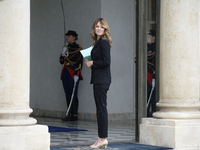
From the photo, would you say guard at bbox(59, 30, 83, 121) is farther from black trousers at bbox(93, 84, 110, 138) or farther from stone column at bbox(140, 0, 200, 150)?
black trousers at bbox(93, 84, 110, 138)

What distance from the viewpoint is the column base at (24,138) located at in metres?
4.45

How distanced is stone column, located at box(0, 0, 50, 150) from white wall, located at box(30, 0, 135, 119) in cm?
522

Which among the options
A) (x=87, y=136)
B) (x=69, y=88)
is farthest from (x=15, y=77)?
(x=69, y=88)

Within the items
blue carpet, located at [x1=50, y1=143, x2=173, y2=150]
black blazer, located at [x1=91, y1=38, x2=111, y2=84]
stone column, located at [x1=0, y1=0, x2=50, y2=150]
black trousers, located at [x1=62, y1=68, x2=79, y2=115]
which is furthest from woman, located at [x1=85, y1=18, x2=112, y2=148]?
black trousers, located at [x1=62, y1=68, x2=79, y2=115]

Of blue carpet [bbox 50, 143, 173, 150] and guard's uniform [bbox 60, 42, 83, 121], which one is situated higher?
guard's uniform [bbox 60, 42, 83, 121]

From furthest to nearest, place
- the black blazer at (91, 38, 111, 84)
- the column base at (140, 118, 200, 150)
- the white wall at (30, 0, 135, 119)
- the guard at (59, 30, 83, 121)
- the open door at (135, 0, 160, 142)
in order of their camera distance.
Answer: the guard at (59, 30, 83, 121), the white wall at (30, 0, 135, 119), the open door at (135, 0, 160, 142), the column base at (140, 118, 200, 150), the black blazer at (91, 38, 111, 84)

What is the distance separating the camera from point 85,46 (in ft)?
33.9

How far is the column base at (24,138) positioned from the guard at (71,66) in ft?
17.8

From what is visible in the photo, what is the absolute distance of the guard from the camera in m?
10.2

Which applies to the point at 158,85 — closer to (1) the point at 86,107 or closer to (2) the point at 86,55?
(2) the point at 86,55

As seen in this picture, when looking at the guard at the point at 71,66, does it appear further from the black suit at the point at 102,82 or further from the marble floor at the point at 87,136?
the black suit at the point at 102,82

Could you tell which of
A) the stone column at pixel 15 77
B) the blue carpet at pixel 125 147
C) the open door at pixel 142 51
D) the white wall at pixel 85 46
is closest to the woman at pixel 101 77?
the blue carpet at pixel 125 147

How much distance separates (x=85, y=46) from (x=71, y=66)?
0.57 metres

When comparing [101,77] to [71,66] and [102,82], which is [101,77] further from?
[71,66]
